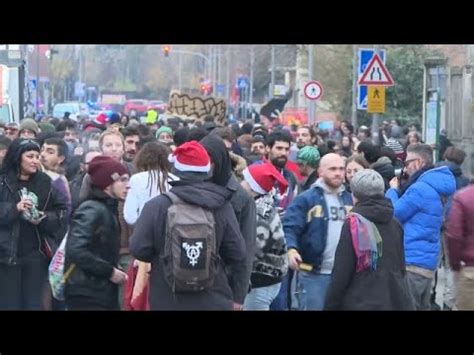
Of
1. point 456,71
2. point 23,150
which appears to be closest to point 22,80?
point 456,71

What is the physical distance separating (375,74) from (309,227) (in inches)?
411

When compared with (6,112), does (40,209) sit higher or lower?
lower

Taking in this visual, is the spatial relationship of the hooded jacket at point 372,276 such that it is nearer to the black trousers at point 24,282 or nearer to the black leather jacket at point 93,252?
the black leather jacket at point 93,252

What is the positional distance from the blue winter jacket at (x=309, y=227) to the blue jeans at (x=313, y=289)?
8 cm

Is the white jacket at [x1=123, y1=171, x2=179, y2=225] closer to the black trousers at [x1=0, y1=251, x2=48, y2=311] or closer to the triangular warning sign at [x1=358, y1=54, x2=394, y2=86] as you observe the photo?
the black trousers at [x1=0, y1=251, x2=48, y2=311]

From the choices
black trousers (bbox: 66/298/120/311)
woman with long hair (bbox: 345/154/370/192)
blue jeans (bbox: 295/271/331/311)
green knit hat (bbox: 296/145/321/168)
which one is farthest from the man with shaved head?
green knit hat (bbox: 296/145/321/168)

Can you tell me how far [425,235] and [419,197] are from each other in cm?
34

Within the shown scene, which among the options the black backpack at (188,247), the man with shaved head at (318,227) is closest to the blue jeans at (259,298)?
the man with shaved head at (318,227)

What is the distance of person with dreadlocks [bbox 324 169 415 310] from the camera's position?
29.3 feet

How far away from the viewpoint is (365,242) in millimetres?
8883

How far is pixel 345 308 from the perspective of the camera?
9.07 metres

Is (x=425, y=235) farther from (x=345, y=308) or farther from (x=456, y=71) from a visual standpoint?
(x=456, y=71)

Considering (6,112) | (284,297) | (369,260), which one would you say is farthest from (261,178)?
(6,112)

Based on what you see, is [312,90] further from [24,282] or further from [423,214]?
[24,282]
